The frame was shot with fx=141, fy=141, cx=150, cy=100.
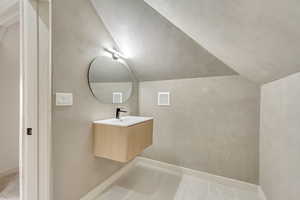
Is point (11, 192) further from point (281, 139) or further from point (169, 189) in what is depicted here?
point (281, 139)

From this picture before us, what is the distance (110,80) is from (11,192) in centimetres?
180

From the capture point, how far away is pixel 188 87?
2178mm

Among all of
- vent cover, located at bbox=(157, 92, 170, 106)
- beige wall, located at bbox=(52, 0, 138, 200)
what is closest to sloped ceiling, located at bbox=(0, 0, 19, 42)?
beige wall, located at bbox=(52, 0, 138, 200)

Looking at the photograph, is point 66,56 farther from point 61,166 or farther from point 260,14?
point 260,14

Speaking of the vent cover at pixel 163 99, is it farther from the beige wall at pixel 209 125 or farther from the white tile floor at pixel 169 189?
the white tile floor at pixel 169 189

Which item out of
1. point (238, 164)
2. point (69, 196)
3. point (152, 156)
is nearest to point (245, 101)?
point (238, 164)

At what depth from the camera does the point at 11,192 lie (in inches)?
66.8

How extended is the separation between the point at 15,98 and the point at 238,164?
11.1 feet

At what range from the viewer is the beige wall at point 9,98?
2.05m

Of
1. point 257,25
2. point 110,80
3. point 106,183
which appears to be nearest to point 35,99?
point 110,80

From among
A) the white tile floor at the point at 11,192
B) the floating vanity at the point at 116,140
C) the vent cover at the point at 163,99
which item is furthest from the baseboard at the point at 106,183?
the vent cover at the point at 163,99

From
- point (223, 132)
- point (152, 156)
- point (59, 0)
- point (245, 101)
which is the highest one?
point (59, 0)

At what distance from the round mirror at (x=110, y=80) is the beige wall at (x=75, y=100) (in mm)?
84

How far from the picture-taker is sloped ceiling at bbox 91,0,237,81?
1.58m
